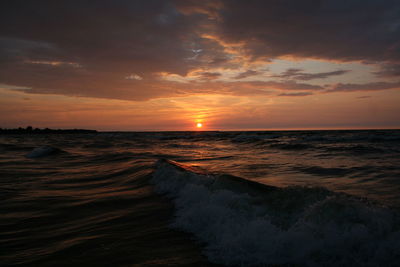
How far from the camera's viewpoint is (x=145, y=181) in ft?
26.0

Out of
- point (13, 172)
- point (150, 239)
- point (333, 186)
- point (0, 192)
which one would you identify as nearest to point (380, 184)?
point (333, 186)

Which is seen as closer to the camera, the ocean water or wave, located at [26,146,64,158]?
the ocean water

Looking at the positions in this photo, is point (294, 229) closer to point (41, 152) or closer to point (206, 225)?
point (206, 225)

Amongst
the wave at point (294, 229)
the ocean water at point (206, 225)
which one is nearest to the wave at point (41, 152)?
the ocean water at point (206, 225)

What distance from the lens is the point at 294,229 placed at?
3193mm

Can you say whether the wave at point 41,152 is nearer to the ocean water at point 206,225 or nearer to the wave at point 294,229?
the ocean water at point 206,225

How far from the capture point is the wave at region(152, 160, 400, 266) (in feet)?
9.29

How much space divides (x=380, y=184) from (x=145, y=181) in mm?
6115

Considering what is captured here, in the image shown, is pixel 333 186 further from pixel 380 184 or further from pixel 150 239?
pixel 150 239

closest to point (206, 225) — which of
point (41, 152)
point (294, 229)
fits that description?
point (294, 229)

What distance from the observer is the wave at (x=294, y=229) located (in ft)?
9.29

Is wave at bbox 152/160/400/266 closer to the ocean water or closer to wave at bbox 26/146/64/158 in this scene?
the ocean water

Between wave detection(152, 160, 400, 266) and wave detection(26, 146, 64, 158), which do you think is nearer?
wave detection(152, 160, 400, 266)

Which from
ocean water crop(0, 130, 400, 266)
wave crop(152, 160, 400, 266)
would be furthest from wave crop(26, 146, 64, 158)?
wave crop(152, 160, 400, 266)
